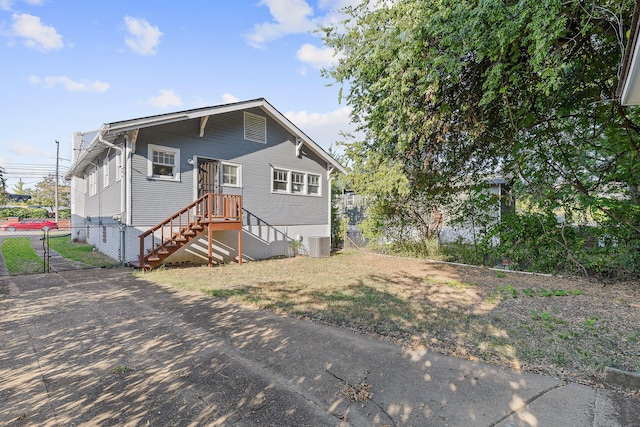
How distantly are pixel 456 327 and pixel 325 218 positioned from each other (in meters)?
10.5

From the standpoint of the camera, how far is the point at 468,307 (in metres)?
5.36

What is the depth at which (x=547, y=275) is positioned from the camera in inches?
325

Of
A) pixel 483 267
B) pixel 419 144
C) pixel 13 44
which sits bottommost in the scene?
pixel 483 267

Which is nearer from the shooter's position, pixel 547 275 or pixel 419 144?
pixel 419 144

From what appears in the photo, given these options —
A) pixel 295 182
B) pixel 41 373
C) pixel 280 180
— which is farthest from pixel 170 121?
pixel 41 373

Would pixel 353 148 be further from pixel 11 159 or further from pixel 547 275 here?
pixel 11 159

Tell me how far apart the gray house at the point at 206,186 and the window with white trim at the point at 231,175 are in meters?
0.04

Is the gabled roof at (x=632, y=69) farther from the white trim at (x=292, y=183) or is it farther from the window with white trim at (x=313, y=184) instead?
the window with white trim at (x=313, y=184)

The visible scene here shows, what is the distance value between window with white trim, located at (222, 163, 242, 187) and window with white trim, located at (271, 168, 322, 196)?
1.51m

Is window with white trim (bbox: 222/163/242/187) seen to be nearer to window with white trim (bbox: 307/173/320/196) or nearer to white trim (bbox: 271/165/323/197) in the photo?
white trim (bbox: 271/165/323/197)

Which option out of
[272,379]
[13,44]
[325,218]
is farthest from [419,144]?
[13,44]

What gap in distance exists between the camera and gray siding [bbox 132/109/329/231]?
926cm

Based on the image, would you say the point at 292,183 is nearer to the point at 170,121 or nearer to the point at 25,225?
the point at 170,121

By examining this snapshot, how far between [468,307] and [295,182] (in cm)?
925
